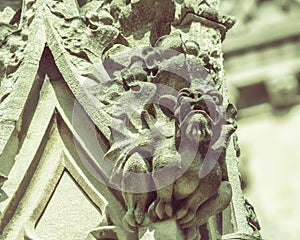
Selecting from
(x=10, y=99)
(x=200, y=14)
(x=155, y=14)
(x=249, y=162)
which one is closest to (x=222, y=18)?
(x=200, y=14)

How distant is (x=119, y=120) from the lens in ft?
12.6

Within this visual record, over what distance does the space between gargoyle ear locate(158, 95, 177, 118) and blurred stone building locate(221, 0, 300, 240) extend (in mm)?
13357

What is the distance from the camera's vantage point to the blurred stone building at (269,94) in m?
17.4

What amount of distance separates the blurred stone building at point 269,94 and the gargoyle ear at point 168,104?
1336 centimetres

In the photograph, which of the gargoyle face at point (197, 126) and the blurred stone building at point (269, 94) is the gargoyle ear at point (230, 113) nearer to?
the gargoyle face at point (197, 126)

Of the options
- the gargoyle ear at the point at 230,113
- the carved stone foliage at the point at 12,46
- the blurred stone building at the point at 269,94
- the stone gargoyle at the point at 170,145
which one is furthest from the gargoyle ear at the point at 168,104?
the blurred stone building at the point at 269,94

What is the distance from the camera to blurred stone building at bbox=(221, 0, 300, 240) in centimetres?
1741

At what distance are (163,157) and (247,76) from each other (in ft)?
46.3

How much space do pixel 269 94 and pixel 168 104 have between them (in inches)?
542

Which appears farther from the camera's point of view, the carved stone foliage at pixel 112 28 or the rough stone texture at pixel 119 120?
the carved stone foliage at pixel 112 28

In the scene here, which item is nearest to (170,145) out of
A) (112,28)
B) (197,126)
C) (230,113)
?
(197,126)

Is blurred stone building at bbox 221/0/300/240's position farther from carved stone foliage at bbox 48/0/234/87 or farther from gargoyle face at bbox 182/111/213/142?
gargoyle face at bbox 182/111/213/142

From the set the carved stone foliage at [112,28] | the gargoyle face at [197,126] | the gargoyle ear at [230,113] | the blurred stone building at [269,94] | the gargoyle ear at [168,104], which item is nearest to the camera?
the gargoyle face at [197,126]

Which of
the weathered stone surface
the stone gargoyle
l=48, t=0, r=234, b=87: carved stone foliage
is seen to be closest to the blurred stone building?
l=48, t=0, r=234, b=87: carved stone foliage
